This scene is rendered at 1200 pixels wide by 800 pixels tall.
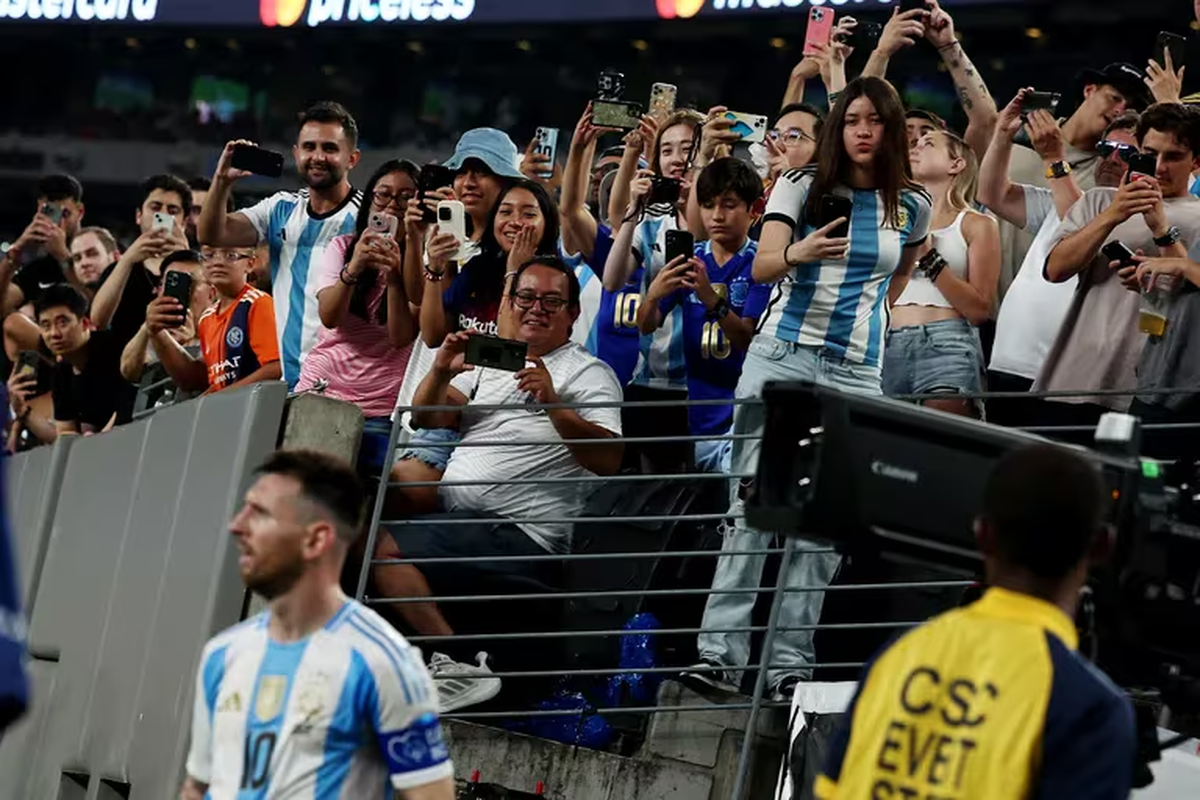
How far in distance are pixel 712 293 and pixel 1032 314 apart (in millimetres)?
1217

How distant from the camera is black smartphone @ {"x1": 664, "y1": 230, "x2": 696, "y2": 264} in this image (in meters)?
8.30

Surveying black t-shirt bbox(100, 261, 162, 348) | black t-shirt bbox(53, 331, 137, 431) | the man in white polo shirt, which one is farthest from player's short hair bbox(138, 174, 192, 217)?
the man in white polo shirt

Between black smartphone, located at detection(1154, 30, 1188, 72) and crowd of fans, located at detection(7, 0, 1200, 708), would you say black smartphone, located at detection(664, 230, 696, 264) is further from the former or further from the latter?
black smartphone, located at detection(1154, 30, 1188, 72)

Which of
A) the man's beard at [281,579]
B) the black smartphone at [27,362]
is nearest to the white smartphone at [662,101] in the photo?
the black smartphone at [27,362]

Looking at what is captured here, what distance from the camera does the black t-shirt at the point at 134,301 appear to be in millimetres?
11922

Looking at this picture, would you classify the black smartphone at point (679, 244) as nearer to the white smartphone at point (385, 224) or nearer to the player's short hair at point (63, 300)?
the white smartphone at point (385, 224)

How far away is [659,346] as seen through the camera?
886cm

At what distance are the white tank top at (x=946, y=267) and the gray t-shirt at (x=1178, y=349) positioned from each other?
1.11 meters

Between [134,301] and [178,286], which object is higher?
[178,286]

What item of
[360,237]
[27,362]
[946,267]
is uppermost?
[946,267]

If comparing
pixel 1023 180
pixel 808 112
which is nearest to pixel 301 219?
pixel 808 112

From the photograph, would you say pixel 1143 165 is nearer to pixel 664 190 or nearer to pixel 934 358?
pixel 934 358

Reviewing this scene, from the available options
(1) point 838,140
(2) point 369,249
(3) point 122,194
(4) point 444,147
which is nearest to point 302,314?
(2) point 369,249

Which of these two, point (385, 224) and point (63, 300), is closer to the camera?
point (385, 224)
